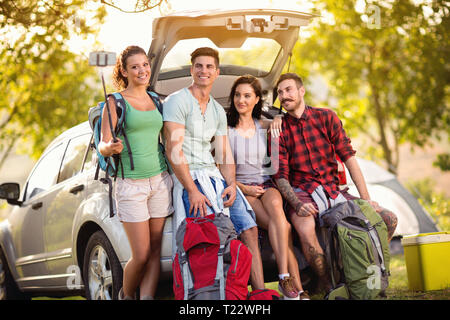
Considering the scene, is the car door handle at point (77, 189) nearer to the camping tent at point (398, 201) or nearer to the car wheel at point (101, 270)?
the car wheel at point (101, 270)

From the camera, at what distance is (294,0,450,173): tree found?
954cm

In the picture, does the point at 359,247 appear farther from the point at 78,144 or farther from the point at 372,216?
the point at 78,144

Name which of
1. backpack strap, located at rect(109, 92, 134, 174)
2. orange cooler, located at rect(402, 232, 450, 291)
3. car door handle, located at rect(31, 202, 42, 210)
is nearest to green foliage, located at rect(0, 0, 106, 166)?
car door handle, located at rect(31, 202, 42, 210)

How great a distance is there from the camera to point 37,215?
17.1 ft

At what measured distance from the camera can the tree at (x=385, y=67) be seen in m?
9.54

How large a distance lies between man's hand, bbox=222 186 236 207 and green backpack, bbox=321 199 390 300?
674mm

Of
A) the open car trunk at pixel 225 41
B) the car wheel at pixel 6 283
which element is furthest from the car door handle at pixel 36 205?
the open car trunk at pixel 225 41

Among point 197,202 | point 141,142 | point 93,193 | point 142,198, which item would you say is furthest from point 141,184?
point 93,193

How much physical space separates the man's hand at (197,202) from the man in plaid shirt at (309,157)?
27.5 inches

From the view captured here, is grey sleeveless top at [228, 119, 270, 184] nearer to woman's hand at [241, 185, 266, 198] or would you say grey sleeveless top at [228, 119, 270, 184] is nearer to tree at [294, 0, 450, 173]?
woman's hand at [241, 185, 266, 198]

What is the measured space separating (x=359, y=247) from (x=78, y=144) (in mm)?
2368

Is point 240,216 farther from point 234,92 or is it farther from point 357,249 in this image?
point 234,92

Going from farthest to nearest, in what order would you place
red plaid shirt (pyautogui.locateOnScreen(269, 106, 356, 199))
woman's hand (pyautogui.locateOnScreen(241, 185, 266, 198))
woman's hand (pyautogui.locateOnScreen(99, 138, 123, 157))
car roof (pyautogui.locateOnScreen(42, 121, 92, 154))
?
1. car roof (pyautogui.locateOnScreen(42, 121, 92, 154))
2. red plaid shirt (pyautogui.locateOnScreen(269, 106, 356, 199))
3. woman's hand (pyautogui.locateOnScreen(241, 185, 266, 198))
4. woman's hand (pyautogui.locateOnScreen(99, 138, 123, 157))

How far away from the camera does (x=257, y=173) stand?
173 inches
